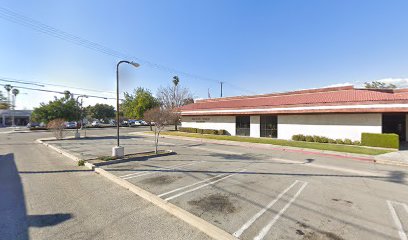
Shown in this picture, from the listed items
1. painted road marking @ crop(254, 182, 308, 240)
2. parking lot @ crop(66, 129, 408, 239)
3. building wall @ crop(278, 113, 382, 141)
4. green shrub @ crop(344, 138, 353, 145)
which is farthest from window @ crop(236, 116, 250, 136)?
painted road marking @ crop(254, 182, 308, 240)

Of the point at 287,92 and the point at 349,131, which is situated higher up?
the point at 287,92

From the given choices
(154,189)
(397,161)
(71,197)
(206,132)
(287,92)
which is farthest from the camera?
(206,132)

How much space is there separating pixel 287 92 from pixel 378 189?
21.7 m

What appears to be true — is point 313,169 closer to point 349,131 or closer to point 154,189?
point 154,189

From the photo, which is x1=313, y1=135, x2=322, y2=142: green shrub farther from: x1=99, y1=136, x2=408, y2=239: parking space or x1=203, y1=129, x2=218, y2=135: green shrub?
x1=203, y1=129, x2=218, y2=135: green shrub

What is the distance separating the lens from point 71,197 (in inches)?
260

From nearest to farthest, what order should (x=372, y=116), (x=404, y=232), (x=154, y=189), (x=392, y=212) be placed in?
(x=404, y=232)
(x=392, y=212)
(x=154, y=189)
(x=372, y=116)

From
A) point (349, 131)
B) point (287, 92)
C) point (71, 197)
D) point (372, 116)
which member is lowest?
point (71, 197)

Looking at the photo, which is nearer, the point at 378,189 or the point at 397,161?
the point at 378,189

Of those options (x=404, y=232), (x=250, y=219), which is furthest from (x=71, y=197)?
(x=404, y=232)

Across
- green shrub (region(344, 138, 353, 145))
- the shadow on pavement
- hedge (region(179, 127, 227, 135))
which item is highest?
hedge (region(179, 127, 227, 135))

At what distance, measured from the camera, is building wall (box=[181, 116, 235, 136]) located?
2888 cm

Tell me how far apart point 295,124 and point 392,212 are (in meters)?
17.9

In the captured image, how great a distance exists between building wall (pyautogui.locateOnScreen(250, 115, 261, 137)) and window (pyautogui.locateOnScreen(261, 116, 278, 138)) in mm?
366
